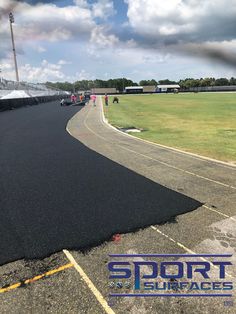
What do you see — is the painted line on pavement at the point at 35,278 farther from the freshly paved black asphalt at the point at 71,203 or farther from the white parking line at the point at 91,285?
the freshly paved black asphalt at the point at 71,203

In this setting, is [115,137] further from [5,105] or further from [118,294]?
[5,105]

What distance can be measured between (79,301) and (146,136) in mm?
12171

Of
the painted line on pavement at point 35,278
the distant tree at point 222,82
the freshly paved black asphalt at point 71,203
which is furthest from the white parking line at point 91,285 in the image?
the distant tree at point 222,82

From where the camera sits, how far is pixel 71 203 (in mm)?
6066

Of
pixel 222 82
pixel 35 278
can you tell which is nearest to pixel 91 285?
pixel 35 278

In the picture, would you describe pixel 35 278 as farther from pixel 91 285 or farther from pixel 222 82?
pixel 222 82

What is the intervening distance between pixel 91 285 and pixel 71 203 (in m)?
2.65

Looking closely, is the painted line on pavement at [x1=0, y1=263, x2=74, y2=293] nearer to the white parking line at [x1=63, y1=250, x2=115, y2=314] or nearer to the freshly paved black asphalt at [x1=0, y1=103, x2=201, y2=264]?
the white parking line at [x1=63, y1=250, x2=115, y2=314]

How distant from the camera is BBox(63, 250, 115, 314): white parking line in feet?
10.6

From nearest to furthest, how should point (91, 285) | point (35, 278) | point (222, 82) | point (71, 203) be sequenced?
1. point (91, 285)
2. point (35, 278)
3. point (71, 203)
4. point (222, 82)

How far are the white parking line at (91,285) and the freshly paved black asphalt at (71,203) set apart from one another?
287 millimetres

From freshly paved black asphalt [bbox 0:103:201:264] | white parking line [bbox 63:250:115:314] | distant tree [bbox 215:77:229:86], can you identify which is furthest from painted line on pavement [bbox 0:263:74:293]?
distant tree [bbox 215:77:229:86]

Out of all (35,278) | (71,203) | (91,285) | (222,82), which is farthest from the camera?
(222,82)

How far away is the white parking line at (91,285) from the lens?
3.24m
